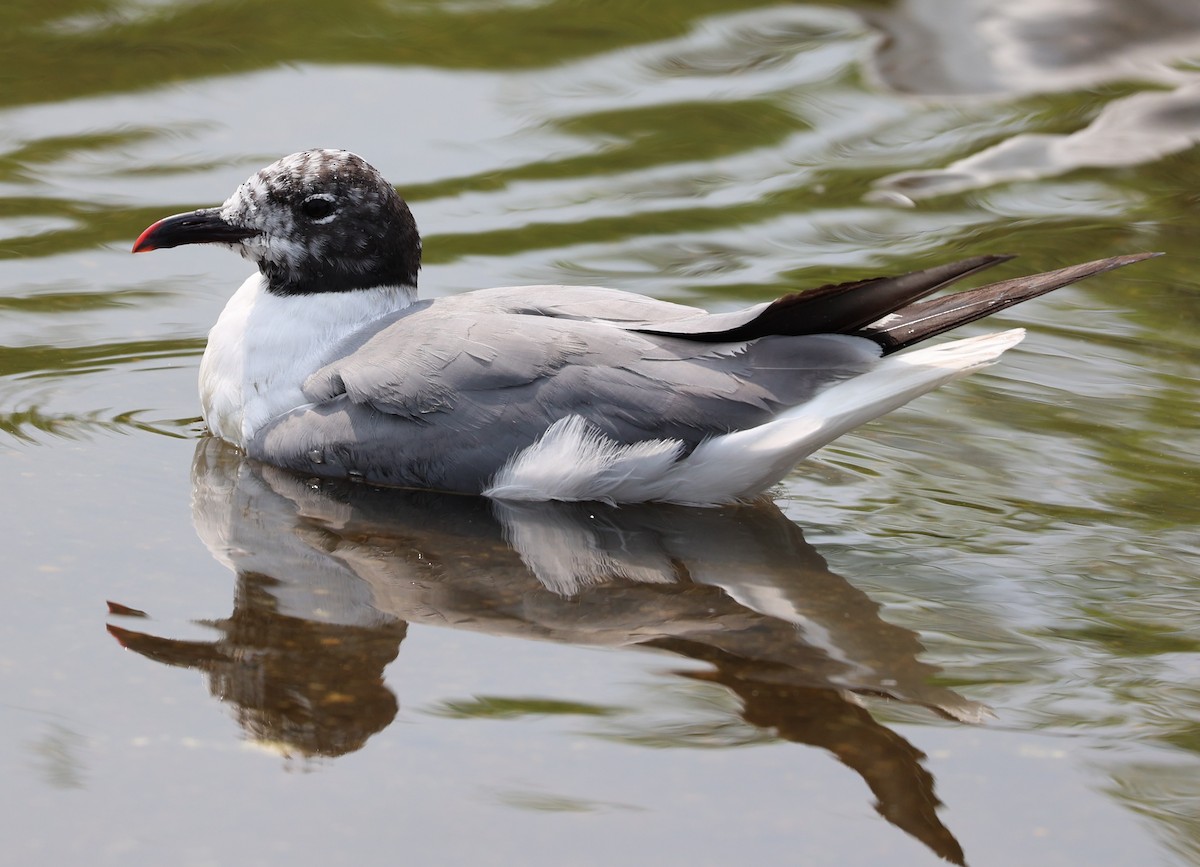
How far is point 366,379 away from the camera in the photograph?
5.58 metres

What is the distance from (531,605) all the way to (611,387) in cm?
85

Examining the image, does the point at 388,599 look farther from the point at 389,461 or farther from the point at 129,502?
the point at 129,502

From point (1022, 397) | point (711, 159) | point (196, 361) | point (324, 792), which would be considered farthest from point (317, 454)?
point (711, 159)

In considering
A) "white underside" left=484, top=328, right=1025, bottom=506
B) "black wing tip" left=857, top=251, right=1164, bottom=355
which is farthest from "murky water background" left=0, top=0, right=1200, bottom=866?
"black wing tip" left=857, top=251, right=1164, bottom=355

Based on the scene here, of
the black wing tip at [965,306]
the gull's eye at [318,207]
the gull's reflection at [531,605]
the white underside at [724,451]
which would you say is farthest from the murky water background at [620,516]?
the gull's eye at [318,207]

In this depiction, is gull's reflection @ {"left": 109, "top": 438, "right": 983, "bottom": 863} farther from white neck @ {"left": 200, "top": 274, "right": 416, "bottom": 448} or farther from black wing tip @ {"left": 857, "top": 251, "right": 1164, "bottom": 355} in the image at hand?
black wing tip @ {"left": 857, "top": 251, "right": 1164, "bottom": 355}

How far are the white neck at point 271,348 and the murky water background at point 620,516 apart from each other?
0.56ft

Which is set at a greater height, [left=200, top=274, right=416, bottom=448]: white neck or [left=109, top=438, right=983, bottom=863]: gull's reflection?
[left=200, top=274, right=416, bottom=448]: white neck

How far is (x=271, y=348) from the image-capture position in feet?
19.5

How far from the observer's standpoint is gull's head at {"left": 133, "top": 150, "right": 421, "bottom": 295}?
5.97 metres

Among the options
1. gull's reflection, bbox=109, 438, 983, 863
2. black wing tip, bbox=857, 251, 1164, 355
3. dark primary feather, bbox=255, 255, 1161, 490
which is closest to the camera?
gull's reflection, bbox=109, 438, 983, 863

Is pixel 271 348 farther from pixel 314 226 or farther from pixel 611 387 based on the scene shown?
pixel 611 387

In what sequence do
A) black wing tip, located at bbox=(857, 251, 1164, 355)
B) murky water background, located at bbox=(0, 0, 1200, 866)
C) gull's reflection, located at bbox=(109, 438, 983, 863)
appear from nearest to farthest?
1. murky water background, located at bbox=(0, 0, 1200, 866)
2. gull's reflection, located at bbox=(109, 438, 983, 863)
3. black wing tip, located at bbox=(857, 251, 1164, 355)

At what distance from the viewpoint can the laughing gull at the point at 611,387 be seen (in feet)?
17.3
